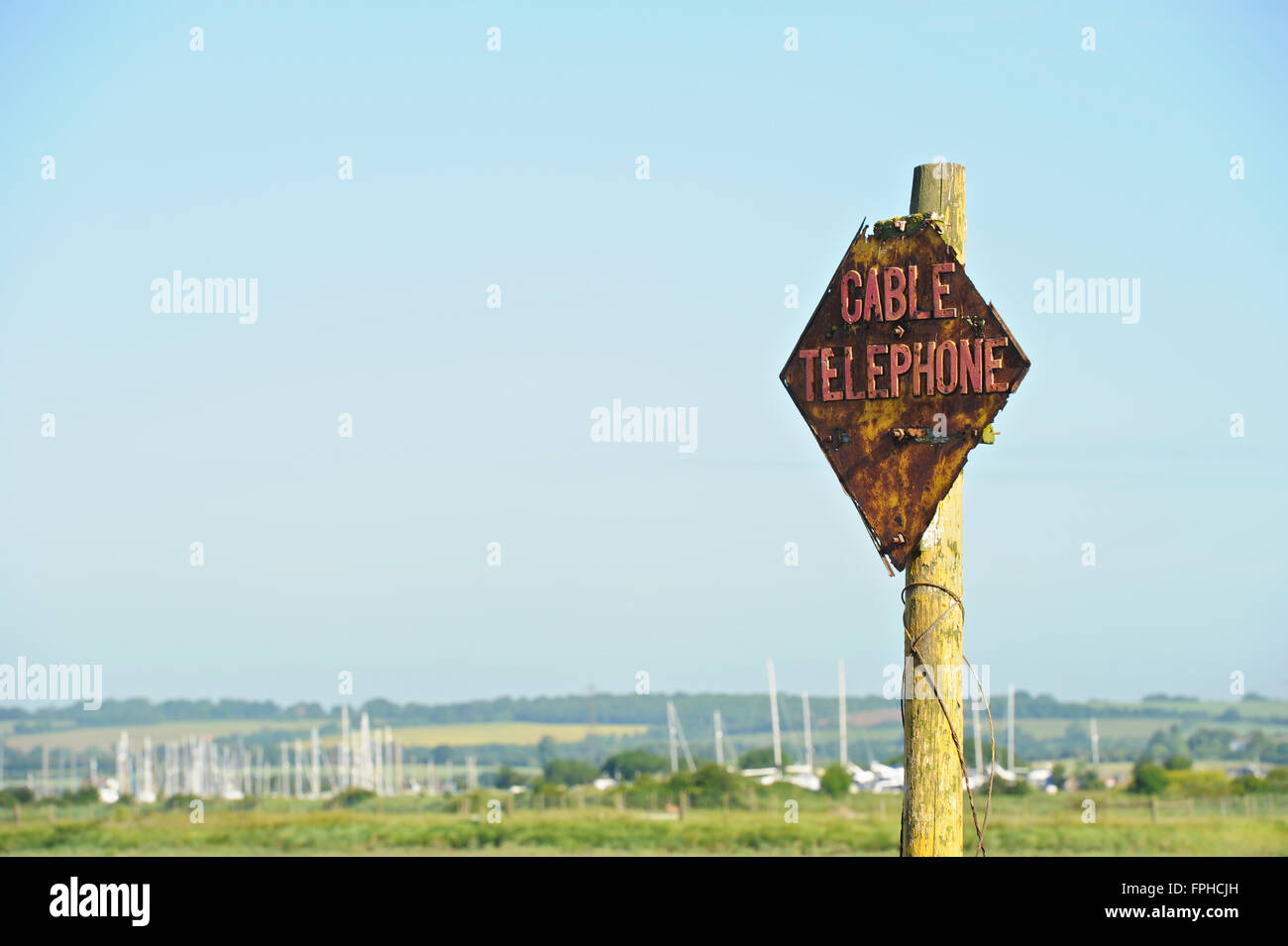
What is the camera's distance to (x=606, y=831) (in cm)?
3600

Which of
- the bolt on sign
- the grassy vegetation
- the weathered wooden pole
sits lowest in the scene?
the grassy vegetation

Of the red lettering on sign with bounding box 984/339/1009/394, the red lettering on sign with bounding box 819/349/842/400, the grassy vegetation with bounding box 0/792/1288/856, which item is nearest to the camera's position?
the red lettering on sign with bounding box 984/339/1009/394

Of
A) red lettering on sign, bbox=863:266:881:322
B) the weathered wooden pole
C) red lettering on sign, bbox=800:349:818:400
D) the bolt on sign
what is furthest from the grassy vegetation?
red lettering on sign, bbox=863:266:881:322

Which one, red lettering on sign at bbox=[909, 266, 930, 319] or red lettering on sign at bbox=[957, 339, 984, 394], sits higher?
red lettering on sign at bbox=[909, 266, 930, 319]

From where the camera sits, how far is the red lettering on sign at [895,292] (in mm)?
7922

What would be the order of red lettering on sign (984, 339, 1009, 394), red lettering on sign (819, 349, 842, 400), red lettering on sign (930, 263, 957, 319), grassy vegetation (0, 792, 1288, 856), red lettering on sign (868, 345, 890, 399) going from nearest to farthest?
red lettering on sign (984, 339, 1009, 394) < red lettering on sign (930, 263, 957, 319) < red lettering on sign (868, 345, 890, 399) < red lettering on sign (819, 349, 842, 400) < grassy vegetation (0, 792, 1288, 856)

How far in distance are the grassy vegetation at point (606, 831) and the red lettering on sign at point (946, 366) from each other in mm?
22915

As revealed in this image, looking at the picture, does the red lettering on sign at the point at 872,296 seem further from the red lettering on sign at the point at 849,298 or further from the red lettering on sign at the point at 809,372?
the red lettering on sign at the point at 809,372

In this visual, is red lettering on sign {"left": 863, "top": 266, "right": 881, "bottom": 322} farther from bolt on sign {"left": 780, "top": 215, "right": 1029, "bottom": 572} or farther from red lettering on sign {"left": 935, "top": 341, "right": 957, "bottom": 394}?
red lettering on sign {"left": 935, "top": 341, "right": 957, "bottom": 394}

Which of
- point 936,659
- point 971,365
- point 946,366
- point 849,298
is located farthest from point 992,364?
point 936,659

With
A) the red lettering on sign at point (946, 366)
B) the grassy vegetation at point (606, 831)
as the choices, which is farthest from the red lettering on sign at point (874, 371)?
the grassy vegetation at point (606, 831)

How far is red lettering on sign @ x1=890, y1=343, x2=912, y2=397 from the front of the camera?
7.89 metres
